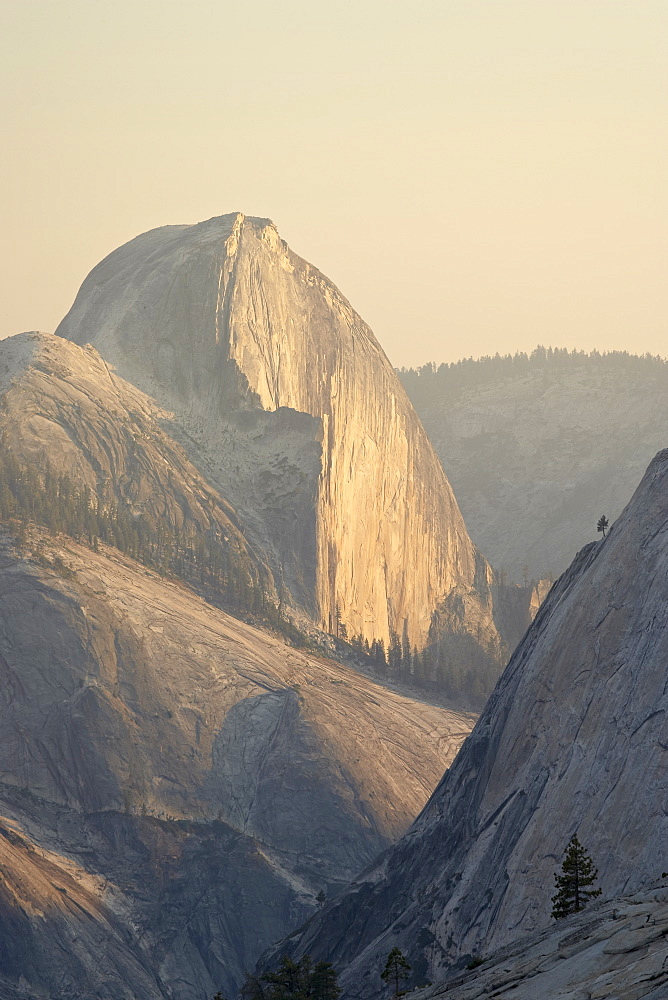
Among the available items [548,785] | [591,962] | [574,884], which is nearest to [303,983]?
[548,785]

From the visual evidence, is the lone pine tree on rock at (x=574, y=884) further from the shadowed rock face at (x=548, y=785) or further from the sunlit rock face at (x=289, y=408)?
the sunlit rock face at (x=289, y=408)

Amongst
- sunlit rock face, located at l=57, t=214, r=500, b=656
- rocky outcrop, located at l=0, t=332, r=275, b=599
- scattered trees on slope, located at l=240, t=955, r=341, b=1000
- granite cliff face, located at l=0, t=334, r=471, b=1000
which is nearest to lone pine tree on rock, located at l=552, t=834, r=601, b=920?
scattered trees on slope, located at l=240, t=955, r=341, b=1000

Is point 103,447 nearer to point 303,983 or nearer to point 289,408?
point 289,408

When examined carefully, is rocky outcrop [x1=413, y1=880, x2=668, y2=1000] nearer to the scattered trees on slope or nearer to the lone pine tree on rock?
the lone pine tree on rock

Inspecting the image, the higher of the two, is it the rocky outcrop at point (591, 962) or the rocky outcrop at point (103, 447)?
the rocky outcrop at point (103, 447)

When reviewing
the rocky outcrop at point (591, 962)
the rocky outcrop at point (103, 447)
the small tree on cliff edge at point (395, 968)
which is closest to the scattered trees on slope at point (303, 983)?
the small tree on cliff edge at point (395, 968)

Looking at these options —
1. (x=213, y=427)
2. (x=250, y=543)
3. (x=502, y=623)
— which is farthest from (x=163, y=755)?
(x=502, y=623)

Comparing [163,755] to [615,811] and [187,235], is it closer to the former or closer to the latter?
[615,811]

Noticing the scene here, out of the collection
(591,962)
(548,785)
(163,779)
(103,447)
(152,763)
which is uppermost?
(103,447)
